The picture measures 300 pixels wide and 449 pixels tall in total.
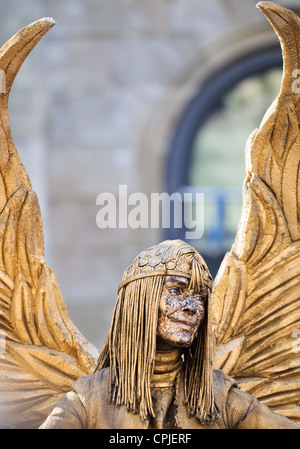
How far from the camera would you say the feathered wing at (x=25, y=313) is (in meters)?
3.40

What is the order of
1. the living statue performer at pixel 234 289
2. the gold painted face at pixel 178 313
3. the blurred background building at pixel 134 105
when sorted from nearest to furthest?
the gold painted face at pixel 178 313, the living statue performer at pixel 234 289, the blurred background building at pixel 134 105

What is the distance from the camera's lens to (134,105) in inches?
281

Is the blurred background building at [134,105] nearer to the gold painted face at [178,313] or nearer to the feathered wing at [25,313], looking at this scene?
the feathered wing at [25,313]

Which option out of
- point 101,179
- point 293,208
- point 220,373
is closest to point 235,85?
point 101,179

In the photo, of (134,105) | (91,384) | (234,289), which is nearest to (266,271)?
(234,289)

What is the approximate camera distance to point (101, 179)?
709 centimetres

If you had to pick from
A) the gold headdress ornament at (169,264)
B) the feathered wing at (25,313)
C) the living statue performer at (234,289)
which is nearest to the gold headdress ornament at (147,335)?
the gold headdress ornament at (169,264)

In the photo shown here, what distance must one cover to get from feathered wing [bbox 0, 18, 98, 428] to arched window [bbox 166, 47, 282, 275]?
3655 mm

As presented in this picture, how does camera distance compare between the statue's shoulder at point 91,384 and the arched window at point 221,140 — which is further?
the arched window at point 221,140

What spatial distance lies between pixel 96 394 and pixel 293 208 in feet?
3.19

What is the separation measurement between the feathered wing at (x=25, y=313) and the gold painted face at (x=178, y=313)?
0.59 metres
